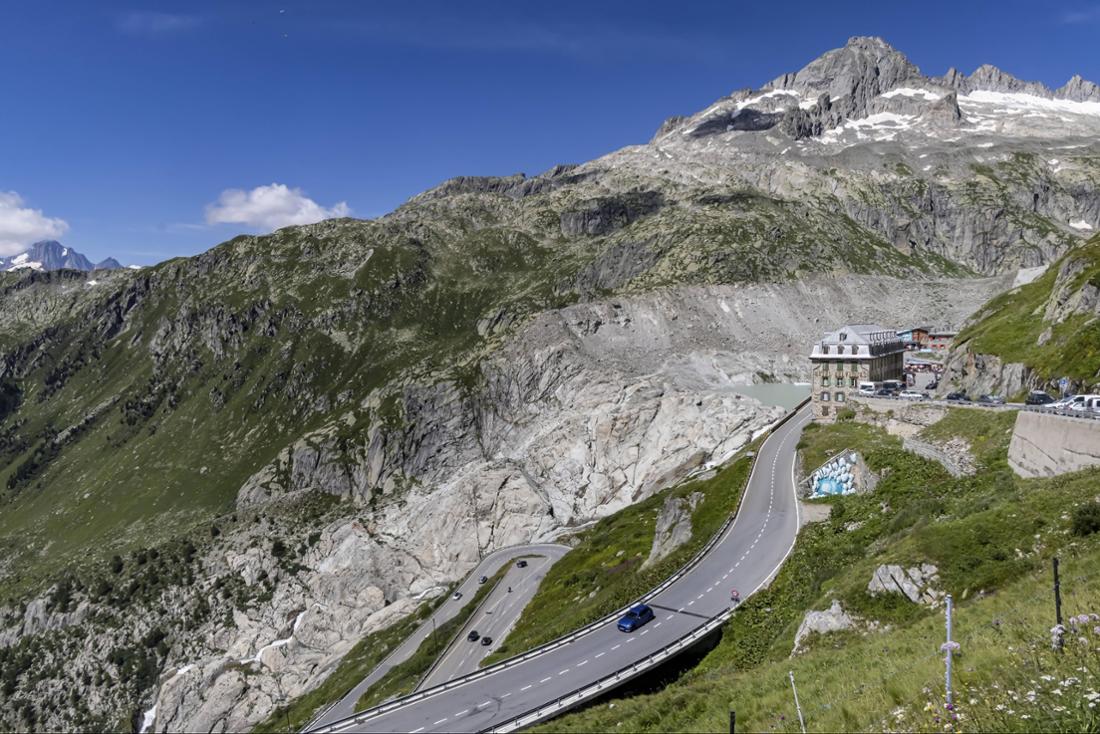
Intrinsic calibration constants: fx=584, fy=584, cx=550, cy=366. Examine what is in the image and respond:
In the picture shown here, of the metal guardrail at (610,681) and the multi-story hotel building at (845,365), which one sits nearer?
the metal guardrail at (610,681)

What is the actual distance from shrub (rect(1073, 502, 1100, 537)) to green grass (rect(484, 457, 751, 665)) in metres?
26.5

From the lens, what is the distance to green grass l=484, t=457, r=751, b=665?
4633 cm

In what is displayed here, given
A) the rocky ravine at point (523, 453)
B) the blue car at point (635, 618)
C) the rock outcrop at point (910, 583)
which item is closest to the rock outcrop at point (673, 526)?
the blue car at point (635, 618)

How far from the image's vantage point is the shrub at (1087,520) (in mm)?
21734

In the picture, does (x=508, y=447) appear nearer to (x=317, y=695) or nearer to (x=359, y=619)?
(x=359, y=619)

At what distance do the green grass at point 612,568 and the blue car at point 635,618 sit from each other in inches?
199

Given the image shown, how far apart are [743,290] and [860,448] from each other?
126m

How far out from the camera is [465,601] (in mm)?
84812

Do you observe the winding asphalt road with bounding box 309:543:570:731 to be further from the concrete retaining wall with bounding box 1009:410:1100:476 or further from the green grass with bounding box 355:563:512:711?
the concrete retaining wall with bounding box 1009:410:1100:476

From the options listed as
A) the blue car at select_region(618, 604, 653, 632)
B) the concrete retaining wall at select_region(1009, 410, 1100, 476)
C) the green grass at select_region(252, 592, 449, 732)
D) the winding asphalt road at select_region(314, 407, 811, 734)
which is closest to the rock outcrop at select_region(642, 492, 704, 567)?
the winding asphalt road at select_region(314, 407, 811, 734)

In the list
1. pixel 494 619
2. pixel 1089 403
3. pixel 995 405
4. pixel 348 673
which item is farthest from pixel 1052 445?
pixel 348 673

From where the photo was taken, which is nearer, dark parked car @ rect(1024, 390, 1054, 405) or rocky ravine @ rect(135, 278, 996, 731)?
dark parked car @ rect(1024, 390, 1054, 405)

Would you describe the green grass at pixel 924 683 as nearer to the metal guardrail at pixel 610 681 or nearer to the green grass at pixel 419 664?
the metal guardrail at pixel 610 681

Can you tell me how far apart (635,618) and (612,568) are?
2768cm
